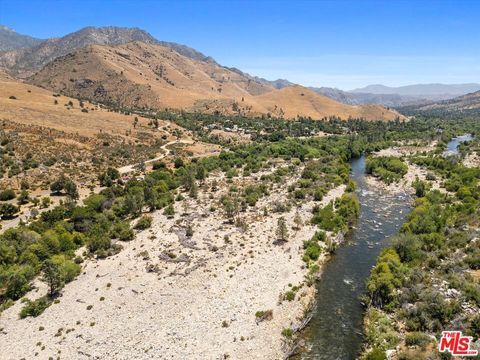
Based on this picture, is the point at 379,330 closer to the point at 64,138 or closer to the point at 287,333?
the point at 287,333

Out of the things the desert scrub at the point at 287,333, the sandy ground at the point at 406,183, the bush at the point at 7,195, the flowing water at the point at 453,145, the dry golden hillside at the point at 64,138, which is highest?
the dry golden hillside at the point at 64,138

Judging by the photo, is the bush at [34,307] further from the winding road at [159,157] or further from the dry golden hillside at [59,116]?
the dry golden hillside at [59,116]

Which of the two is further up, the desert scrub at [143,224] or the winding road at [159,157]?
the winding road at [159,157]

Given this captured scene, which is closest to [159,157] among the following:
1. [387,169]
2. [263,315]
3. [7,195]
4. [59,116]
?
[59,116]

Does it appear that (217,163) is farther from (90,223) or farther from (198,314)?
(198,314)

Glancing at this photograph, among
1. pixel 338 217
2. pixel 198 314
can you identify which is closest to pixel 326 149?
pixel 338 217

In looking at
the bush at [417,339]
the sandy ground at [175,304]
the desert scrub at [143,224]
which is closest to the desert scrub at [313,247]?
the sandy ground at [175,304]
